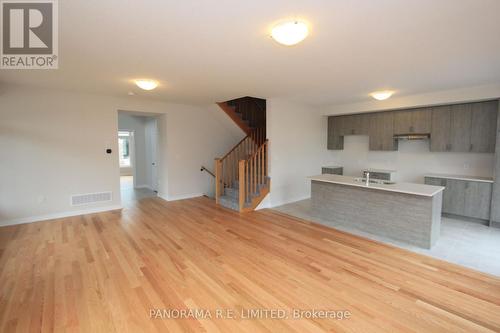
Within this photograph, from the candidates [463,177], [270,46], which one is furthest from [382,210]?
[270,46]

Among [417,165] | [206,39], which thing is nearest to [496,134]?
[417,165]

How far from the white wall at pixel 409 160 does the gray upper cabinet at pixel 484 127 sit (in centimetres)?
36

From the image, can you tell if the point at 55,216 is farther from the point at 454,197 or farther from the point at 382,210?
the point at 454,197

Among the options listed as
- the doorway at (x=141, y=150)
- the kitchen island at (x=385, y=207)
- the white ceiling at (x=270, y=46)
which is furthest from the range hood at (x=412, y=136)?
the doorway at (x=141, y=150)

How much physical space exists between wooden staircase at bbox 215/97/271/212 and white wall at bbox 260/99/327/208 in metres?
0.25

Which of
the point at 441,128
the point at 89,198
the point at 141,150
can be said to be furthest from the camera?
the point at 141,150

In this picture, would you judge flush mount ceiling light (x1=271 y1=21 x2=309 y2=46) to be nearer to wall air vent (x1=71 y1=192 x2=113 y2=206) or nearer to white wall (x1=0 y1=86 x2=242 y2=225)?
white wall (x1=0 y1=86 x2=242 y2=225)

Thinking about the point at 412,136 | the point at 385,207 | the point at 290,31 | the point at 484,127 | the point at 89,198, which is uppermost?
the point at 290,31

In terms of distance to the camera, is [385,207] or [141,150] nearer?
[385,207]

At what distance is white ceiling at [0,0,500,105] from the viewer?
1.92m

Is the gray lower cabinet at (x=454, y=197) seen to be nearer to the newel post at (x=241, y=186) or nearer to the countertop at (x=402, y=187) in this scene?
the countertop at (x=402, y=187)

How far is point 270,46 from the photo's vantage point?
264 centimetres

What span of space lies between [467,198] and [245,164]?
4.47 metres

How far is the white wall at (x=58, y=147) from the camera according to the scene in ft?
14.5
